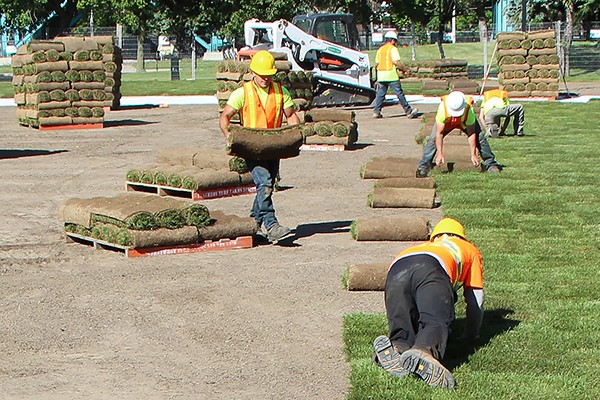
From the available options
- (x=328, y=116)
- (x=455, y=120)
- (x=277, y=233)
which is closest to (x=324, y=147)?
(x=328, y=116)

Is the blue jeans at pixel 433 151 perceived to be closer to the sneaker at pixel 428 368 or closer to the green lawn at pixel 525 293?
the green lawn at pixel 525 293

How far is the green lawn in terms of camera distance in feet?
20.6

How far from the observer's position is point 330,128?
19.3m

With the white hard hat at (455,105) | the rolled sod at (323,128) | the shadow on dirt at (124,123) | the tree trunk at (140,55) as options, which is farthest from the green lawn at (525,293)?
the tree trunk at (140,55)

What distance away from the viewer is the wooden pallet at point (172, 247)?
10.4m

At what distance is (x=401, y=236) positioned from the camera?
10.8 m

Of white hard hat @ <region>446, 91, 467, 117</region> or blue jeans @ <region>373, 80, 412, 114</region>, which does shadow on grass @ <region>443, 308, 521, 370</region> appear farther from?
blue jeans @ <region>373, 80, 412, 114</region>

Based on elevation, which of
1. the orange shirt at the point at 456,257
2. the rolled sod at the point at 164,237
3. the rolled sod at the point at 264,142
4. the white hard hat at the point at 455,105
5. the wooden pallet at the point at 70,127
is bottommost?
the rolled sod at the point at 164,237

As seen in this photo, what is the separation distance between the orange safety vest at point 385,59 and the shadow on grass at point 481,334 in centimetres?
1694

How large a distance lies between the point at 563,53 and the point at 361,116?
57.9 feet

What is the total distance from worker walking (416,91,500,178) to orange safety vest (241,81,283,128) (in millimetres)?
4021

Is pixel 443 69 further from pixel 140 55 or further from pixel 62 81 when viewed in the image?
pixel 140 55

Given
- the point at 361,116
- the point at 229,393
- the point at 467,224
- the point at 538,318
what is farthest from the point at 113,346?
the point at 361,116

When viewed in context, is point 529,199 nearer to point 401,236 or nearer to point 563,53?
point 401,236
